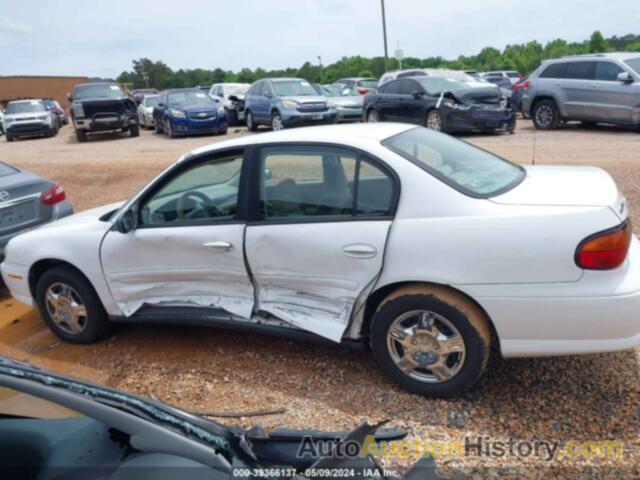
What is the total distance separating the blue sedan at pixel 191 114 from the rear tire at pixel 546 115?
9.22m

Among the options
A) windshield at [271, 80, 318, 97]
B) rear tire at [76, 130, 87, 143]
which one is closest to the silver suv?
windshield at [271, 80, 318, 97]

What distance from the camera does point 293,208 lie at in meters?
3.77

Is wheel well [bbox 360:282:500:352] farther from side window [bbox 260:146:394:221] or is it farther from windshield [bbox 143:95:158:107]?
windshield [bbox 143:95:158:107]

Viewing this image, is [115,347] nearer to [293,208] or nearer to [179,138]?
[293,208]

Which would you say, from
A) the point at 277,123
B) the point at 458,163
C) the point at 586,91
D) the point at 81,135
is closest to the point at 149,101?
the point at 81,135

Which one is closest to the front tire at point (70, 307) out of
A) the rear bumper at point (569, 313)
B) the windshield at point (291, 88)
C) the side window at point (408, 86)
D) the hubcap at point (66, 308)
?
the hubcap at point (66, 308)

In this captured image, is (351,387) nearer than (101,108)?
Yes

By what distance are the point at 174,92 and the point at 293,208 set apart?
54.7 ft

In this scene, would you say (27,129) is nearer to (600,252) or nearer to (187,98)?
(187,98)

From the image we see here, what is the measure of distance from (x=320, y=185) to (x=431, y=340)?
122 cm

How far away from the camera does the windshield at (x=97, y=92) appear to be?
1955 cm

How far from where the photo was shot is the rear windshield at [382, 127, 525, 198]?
3475mm

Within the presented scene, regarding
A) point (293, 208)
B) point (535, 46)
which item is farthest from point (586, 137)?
point (535, 46)

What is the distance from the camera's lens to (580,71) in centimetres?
1402
